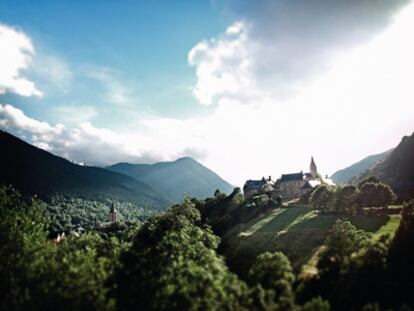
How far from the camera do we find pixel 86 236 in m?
53.4

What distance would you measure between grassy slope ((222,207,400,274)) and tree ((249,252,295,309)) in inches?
546

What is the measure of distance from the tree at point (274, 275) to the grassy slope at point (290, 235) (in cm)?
1387

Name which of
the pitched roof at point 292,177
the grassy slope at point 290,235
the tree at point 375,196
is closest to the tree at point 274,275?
the grassy slope at point 290,235

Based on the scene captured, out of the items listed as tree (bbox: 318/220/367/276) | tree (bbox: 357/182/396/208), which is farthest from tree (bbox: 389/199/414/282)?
tree (bbox: 357/182/396/208)

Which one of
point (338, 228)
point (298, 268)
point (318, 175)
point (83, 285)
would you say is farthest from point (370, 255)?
point (318, 175)

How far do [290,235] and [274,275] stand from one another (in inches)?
1250

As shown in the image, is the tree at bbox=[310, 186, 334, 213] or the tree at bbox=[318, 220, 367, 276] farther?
the tree at bbox=[310, 186, 334, 213]

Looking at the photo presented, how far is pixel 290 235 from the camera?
217 feet

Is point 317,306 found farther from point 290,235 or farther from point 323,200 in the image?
point 323,200

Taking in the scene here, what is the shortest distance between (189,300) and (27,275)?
20.3 metres

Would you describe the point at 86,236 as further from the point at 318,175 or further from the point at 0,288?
the point at 318,175

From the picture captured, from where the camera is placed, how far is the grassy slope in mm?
57938

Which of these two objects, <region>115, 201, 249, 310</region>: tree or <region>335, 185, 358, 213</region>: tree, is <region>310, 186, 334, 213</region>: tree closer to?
<region>335, 185, 358, 213</region>: tree

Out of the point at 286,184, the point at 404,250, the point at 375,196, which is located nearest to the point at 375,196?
the point at 375,196
